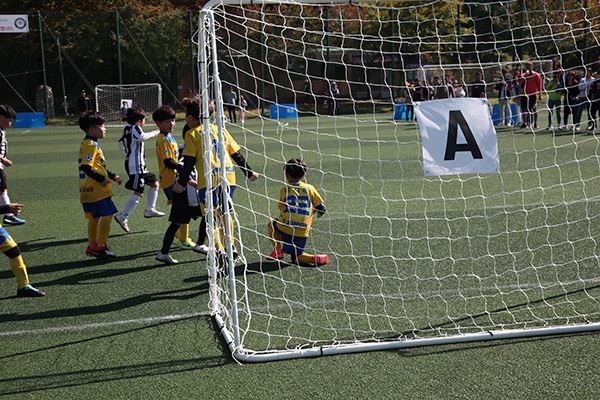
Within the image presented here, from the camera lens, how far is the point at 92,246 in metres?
7.07

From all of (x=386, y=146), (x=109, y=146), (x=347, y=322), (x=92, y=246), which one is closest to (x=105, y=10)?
(x=109, y=146)

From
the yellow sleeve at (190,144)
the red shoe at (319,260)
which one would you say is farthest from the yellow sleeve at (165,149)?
the red shoe at (319,260)

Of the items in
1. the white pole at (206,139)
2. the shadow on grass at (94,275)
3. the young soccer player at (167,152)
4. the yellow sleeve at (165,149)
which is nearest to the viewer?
the white pole at (206,139)

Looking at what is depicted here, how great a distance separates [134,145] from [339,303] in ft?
13.4

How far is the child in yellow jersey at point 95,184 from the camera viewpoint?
6.84 meters

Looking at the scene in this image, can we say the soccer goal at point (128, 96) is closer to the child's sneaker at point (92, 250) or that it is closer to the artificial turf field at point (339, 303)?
the artificial turf field at point (339, 303)

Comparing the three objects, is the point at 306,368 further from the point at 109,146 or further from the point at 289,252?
the point at 109,146

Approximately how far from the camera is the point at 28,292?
18.8ft

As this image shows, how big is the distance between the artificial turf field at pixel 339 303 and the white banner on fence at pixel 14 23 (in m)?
22.5

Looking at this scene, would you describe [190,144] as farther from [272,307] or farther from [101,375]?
[101,375]

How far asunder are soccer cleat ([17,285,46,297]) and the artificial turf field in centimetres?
10

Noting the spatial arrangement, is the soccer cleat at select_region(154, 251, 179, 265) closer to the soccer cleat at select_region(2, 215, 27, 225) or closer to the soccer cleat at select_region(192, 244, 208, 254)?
the soccer cleat at select_region(192, 244, 208, 254)

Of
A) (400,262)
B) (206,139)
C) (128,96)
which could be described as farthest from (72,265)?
(128,96)

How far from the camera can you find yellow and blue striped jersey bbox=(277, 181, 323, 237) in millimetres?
6391
